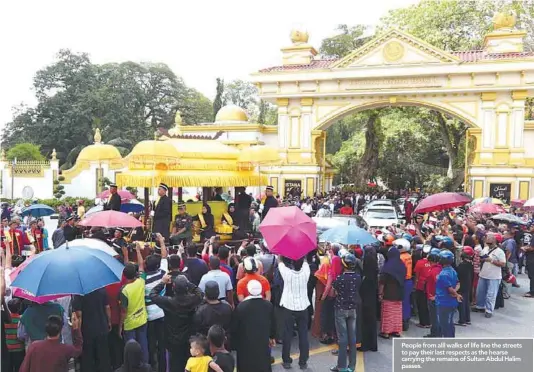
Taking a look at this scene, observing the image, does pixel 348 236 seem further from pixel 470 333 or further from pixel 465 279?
pixel 470 333

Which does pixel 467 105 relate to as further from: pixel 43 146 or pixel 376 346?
pixel 43 146

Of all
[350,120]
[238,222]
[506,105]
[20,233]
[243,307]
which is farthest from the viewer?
[350,120]

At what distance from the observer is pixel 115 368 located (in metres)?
5.84

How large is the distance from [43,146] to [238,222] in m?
33.6

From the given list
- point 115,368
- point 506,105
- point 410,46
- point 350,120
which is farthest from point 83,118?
point 115,368

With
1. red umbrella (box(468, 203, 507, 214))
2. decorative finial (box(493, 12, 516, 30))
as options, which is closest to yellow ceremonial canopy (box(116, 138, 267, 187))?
red umbrella (box(468, 203, 507, 214))

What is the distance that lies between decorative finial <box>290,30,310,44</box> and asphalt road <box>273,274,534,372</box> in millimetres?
19094

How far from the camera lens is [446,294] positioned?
21.9ft

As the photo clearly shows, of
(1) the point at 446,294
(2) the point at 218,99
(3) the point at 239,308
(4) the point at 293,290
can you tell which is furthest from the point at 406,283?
(2) the point at 218,99

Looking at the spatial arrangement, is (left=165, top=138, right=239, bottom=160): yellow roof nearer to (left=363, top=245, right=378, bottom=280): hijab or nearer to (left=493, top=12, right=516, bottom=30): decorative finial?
(left=363, top=245, right=378, bottom=280): hijab

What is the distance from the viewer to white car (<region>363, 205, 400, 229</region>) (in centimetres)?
1522

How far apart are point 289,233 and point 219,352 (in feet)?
7.52

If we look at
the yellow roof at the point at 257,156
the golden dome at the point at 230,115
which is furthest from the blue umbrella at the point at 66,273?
the golden dome at the point at 230,115

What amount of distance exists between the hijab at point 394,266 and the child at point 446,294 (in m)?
0.54
